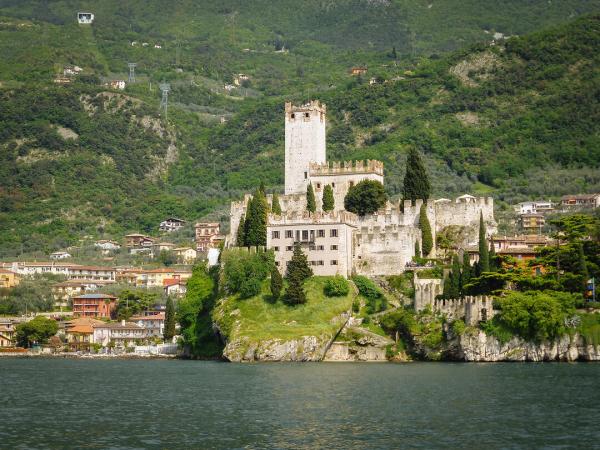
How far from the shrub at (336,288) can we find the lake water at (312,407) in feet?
24.9

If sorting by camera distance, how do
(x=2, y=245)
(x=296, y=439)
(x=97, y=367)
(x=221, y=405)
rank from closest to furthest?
(x=296, y=439) < (x=221, y=405) < (x=97, y=367) < (x=2, y=245)

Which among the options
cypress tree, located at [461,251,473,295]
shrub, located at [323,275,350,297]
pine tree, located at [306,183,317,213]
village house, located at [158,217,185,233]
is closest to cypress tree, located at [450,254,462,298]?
cypress tree, located at [461,251,473,295]

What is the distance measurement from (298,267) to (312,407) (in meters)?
33.0

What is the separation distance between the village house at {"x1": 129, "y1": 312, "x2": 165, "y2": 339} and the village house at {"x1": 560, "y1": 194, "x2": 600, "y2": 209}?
5004cm

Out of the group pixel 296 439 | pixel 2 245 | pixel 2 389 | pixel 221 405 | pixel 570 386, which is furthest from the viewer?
pixel 2 245

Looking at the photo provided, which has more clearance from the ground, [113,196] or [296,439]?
[113,196]

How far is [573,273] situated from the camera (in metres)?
94.5

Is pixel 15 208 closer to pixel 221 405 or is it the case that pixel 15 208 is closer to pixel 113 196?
pixel 113 196

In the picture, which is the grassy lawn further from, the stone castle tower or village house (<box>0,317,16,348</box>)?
village house (<box>0,317,16,348</box>)

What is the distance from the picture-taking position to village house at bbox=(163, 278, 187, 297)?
157m

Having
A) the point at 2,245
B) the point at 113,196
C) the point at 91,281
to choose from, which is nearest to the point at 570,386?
the point at 91,281

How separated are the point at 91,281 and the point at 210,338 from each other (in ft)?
206

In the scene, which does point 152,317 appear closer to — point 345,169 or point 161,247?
point 345,169

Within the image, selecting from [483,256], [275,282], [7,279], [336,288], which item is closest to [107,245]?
[7,279]
